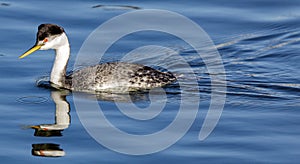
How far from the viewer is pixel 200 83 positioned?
14.7 meters

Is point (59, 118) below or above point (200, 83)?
below

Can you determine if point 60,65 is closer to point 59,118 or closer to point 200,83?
point 59,118

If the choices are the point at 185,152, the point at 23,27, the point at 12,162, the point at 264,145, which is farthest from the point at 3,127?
the point at 23,27

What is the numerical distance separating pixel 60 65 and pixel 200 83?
2487 millimetres

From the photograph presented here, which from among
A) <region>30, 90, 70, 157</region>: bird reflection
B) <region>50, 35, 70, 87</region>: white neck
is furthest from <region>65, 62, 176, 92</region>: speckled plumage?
<region>30, 90, 70, 157</region>: bird reflection

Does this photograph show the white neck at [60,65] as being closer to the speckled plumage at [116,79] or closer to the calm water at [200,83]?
the speckled plumage at [116,79]

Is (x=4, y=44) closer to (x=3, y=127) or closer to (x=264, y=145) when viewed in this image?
(x=3, y=127)

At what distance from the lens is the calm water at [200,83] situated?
11.3 metres

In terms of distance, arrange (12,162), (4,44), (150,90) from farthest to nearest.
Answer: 1. (4,44)
2. (150,90)
3. (12,162)

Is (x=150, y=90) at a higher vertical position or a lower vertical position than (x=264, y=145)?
higher

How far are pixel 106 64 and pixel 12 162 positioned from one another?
13.5ft

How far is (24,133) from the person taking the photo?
1203cm

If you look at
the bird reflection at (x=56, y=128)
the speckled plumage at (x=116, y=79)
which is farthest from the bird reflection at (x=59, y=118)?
the speckled plumage at (x=116, y=79)

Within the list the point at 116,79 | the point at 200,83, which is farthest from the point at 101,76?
the point at 200,83
